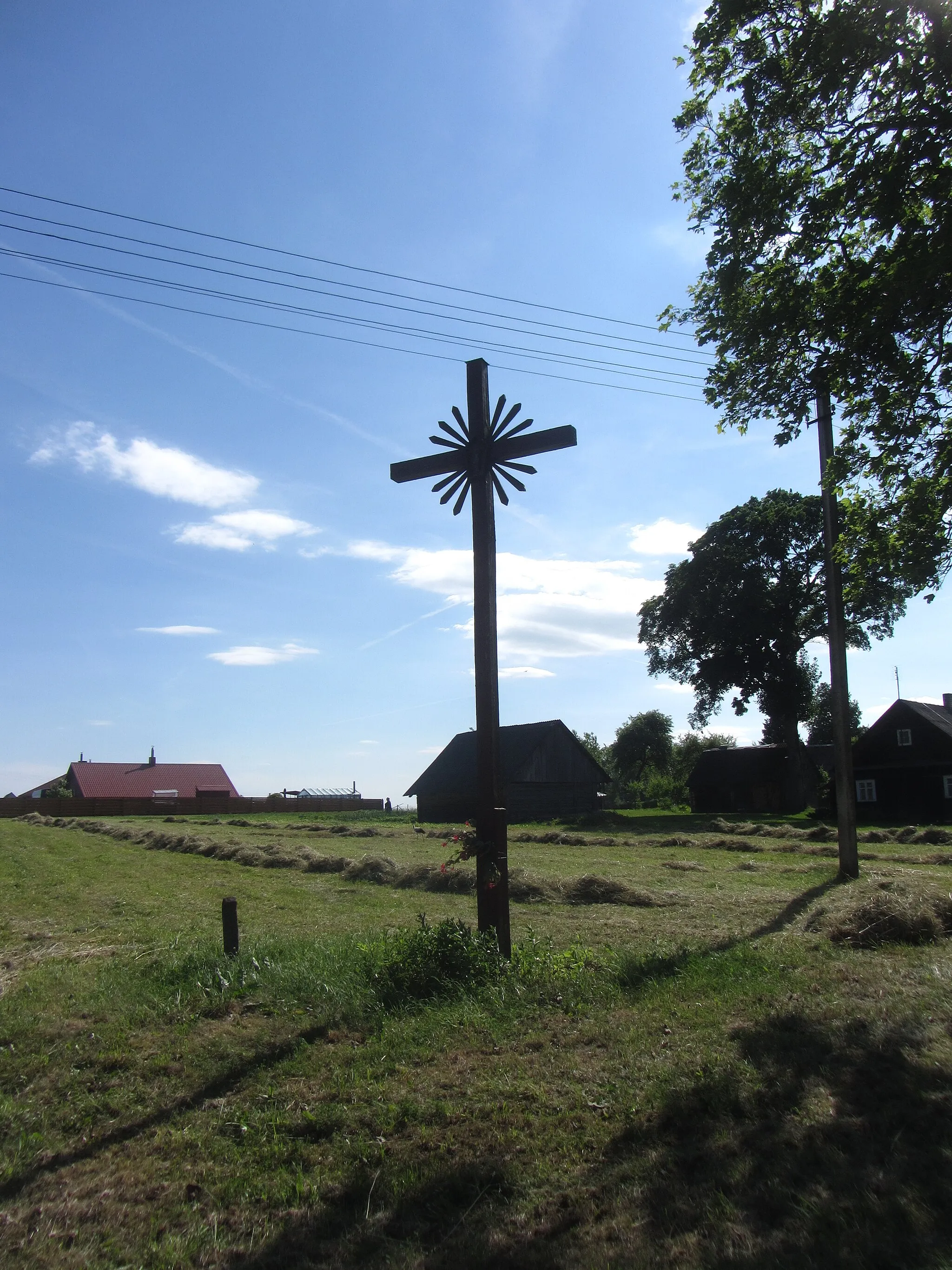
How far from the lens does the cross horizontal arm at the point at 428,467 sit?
9164 mm

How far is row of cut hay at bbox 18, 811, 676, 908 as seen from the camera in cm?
1411

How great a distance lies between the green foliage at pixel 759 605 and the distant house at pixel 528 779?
32.2ft

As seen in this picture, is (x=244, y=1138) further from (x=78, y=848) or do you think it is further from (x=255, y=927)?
(x=78, y=848)

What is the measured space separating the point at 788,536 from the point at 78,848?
132 ft

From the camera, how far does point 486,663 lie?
28.9 feet

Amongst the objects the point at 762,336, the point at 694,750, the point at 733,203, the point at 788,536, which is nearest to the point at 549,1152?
the point at 762,336

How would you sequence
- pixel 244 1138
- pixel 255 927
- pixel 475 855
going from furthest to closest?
pixel 255 927 → pixel 475 855 → pixel 244 1138

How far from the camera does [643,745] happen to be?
308 ft

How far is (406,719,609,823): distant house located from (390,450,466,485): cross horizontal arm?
37.1 metres

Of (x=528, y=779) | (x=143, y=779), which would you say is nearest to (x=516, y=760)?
(x=528, y=779)

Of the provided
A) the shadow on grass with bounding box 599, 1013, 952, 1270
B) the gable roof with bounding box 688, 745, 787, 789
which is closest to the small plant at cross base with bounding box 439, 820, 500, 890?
the shadow on grass with bounding box 599, 1013, 952, 1270

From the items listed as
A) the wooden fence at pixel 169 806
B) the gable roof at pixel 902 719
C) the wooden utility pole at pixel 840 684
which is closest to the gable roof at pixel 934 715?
the gable roof at pixel 902 719

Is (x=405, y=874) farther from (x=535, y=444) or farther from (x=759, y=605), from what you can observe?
(x=759, y=605)

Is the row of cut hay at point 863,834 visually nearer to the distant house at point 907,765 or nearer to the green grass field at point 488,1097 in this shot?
the distant house at point 907,765
